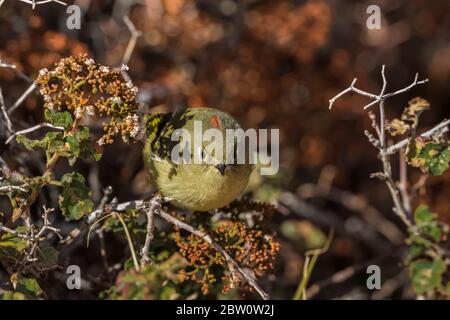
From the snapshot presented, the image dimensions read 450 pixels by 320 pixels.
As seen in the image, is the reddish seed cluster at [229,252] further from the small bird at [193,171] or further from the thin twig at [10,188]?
the thin twig at [10,188]

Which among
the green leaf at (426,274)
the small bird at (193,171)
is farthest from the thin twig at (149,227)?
the green leaf at (426,274)

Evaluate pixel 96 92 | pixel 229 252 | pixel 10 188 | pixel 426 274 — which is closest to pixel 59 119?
pixel 96 92

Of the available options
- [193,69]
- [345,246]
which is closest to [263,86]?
[193,69]

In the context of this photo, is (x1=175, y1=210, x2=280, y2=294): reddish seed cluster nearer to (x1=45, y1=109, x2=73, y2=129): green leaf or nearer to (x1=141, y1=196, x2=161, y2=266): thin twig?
(x1=141, y1=196, x2=161, y2=266): thin twig

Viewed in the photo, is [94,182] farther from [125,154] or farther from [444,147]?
[444,147]

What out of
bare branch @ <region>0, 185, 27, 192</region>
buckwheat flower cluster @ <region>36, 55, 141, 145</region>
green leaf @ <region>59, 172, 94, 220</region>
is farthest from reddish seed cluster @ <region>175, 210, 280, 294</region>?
bare branch @ <region>0, 185, 27, 192</region>
